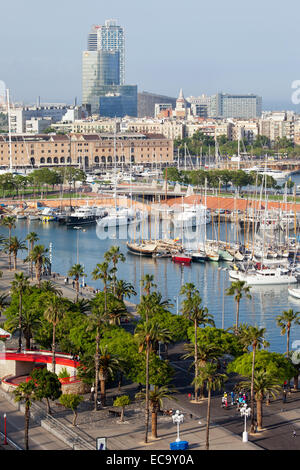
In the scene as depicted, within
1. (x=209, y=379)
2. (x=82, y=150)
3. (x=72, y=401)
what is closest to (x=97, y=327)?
(x=72, y=401)

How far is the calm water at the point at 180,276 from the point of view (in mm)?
30455

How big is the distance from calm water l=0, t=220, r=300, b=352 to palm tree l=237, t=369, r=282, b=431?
647 centimetres

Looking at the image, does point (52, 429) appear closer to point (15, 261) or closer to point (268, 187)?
point (15, 261)

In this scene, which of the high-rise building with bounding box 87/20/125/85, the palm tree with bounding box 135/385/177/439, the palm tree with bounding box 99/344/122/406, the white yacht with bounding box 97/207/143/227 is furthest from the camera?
the high-rise building with bounding box 87/20/125/85

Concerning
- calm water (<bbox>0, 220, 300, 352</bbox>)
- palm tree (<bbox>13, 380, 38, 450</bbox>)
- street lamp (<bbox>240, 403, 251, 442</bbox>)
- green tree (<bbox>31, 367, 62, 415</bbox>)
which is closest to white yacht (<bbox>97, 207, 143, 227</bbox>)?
calm water (<bbox>0, 220, 300, 352</bbox>)

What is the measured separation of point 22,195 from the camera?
62.4 metres

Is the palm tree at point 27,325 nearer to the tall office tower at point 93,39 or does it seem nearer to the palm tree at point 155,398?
the palm tree at point 155,398

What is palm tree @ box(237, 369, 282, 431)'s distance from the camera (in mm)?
18938

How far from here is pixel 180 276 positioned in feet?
124

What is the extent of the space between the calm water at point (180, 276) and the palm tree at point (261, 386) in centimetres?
647

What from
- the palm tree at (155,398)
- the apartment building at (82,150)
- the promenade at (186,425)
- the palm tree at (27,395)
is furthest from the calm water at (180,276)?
the apartment building at (82,150)

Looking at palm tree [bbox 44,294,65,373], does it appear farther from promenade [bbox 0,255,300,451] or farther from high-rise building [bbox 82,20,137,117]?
high-rise building [bbox 82,20,137,117]
